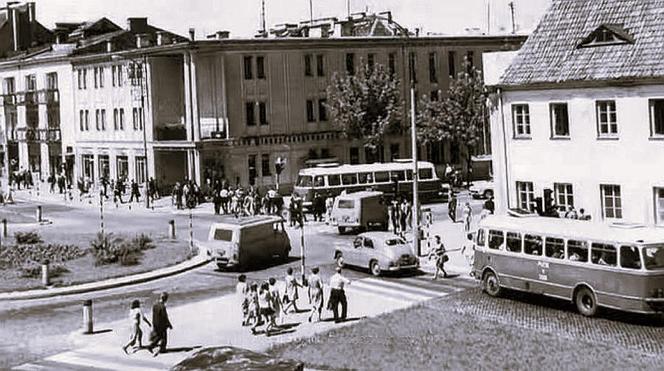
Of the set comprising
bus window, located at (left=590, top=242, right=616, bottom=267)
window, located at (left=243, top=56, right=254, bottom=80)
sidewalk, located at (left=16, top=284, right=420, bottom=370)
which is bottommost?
sidewalk, located at (left=16, top=284, right=420, bottom=370)

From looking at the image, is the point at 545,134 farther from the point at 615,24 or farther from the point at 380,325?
the point at 380,325

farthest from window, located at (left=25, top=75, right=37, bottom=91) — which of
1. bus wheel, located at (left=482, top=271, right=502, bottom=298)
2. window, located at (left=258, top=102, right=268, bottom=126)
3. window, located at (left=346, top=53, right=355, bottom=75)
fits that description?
bus wheel, located at (left=482, top=271, right=502, bottom=298)

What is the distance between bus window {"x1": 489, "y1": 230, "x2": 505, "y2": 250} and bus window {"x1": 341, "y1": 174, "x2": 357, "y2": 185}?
24.7 meters

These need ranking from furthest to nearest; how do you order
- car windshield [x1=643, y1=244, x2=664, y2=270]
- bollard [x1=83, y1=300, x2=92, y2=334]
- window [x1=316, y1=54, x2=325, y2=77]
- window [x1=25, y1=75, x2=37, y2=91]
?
window [x1=25, y1=75, x2=37, y2=91] < window [x1=316, y1=54, x2=325, y2=77] < bollard [x1=83, y1=300, x2=92, y2=334] < car windshield [x1=643, y1=244, x2=664, y2=270]

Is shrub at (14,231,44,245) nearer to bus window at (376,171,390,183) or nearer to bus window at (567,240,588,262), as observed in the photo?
bus window at (376,171,390,183)

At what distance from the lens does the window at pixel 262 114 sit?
216 ft

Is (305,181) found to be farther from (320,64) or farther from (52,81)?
(52,81)

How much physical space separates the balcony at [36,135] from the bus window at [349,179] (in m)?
35.8

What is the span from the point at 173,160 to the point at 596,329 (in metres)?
46.8

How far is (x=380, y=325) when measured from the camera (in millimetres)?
27188

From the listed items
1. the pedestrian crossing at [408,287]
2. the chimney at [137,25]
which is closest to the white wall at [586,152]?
the pedestrian crossing at [408,287]

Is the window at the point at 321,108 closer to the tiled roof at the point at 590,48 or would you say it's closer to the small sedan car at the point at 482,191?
the small sedan car at the point at 482,191

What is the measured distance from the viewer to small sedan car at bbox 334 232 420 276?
34750mm

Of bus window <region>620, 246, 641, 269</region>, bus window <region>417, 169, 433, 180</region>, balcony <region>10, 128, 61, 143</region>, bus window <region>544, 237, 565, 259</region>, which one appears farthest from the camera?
balcony <region>10, 128, 61, 143</region>
